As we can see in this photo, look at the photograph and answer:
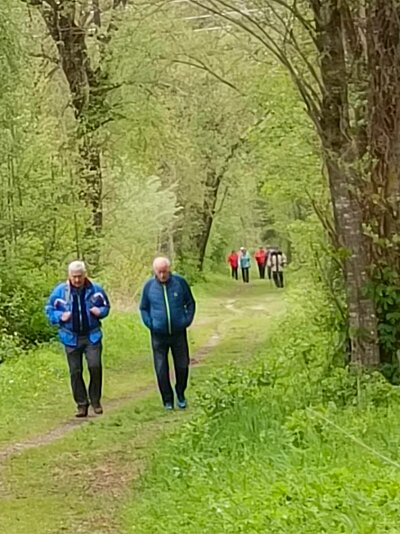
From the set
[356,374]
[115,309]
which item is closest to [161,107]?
[115,309]

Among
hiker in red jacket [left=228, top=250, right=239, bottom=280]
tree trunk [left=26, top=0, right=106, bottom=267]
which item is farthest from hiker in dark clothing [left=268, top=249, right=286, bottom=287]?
tree trunk [left=26, top=0, right=106, bottom=267]

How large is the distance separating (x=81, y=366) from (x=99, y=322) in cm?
52

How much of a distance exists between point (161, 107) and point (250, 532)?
17.3 meters

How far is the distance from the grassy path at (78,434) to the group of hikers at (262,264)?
19.2m

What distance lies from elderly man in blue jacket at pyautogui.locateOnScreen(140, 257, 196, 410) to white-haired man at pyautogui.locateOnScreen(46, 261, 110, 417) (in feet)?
1.71

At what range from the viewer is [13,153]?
56.7ft

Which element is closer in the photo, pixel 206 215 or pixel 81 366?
pixel 81 366

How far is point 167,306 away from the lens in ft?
39.8

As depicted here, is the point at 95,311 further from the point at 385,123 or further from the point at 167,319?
the point at 385,123

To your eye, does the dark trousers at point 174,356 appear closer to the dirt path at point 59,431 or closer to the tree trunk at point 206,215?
the dirt path at point 59,431

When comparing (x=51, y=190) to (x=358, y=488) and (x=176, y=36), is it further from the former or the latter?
(x=358, y=488)

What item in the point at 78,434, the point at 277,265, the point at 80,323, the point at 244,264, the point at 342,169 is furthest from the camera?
the point at 244,264

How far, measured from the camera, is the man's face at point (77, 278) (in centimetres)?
1204

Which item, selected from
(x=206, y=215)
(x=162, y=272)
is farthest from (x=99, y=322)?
(x=206, y=215)
